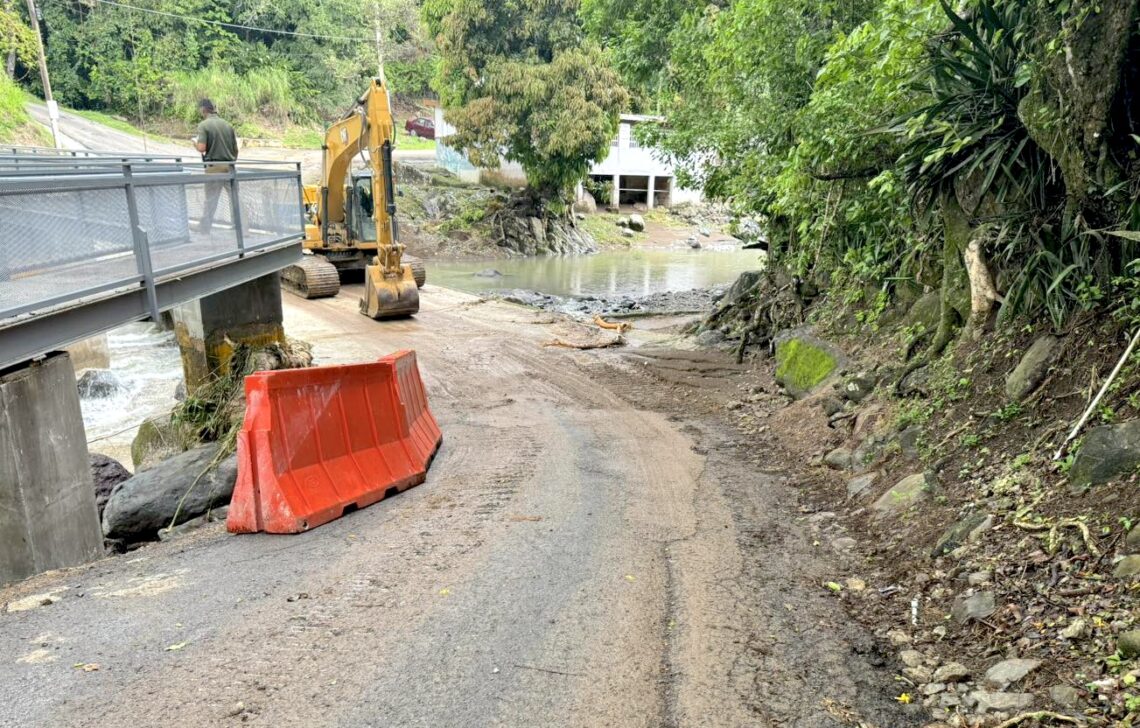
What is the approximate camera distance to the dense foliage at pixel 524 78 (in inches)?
1131

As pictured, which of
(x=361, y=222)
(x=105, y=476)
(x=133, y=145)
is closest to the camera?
(x=105, y=476)

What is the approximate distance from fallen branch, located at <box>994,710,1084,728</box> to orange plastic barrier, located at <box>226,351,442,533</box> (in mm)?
4407

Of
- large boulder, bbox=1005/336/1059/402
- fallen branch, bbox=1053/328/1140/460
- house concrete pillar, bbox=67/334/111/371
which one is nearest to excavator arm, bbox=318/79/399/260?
house concrete pillar, bbox=67/334/111/371

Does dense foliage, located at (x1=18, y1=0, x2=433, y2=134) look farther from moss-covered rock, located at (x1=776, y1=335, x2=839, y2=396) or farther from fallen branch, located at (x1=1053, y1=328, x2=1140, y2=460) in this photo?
fallen branch, located at (x1=1053, y1=328, x2=1140, y2=460)

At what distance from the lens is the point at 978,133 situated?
5793mm

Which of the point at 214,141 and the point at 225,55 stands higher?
the point at 225,55

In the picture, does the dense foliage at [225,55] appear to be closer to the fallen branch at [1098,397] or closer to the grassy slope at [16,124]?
the grassy slope at [16,124]

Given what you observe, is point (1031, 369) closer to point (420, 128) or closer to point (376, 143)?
point (376, 143)

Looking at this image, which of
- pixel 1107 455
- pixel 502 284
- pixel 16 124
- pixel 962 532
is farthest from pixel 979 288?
pixel 16 124

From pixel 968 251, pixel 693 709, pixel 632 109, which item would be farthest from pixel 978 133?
pixel 632 109

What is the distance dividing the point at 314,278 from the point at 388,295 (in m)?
3.38

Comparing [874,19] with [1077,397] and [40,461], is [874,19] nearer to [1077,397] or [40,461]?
[1077,397]

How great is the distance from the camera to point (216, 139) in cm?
1018

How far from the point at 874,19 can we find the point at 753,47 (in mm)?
1553
